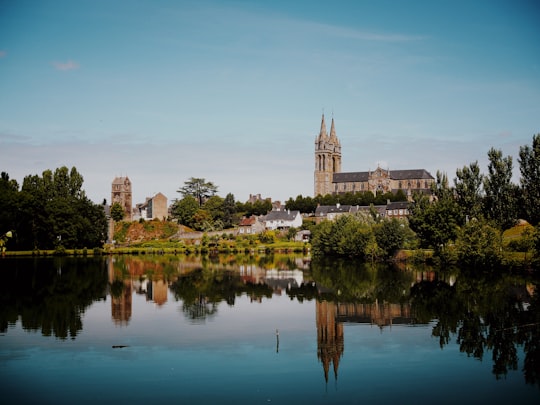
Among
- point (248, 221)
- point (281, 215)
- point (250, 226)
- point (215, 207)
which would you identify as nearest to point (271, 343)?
point (250, 226)

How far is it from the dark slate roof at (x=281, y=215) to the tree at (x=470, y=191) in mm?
65976

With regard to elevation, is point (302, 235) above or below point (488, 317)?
above

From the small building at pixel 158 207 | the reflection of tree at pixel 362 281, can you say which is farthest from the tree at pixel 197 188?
the reflection of tree at pixel 362 281

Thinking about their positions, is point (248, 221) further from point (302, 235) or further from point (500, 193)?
point (500, 193)

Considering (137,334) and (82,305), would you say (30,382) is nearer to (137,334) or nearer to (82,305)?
(137,334)

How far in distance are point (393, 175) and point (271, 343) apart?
133106 mm

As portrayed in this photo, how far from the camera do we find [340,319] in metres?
30.9

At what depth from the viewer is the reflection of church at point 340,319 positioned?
76.0 feet

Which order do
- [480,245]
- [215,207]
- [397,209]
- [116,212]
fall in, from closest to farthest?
[480,245] < [215,207] < [116,212] < [397,209]

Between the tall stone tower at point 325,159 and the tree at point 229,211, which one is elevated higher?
the tall stone tower at point 325,159

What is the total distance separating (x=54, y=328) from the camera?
28016 millimetres

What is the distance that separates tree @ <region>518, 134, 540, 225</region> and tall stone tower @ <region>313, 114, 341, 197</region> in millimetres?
94677

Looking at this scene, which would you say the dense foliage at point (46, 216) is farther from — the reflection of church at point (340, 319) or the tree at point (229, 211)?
the reflection of church at point (340, 319)

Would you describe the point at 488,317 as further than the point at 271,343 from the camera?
Yes
